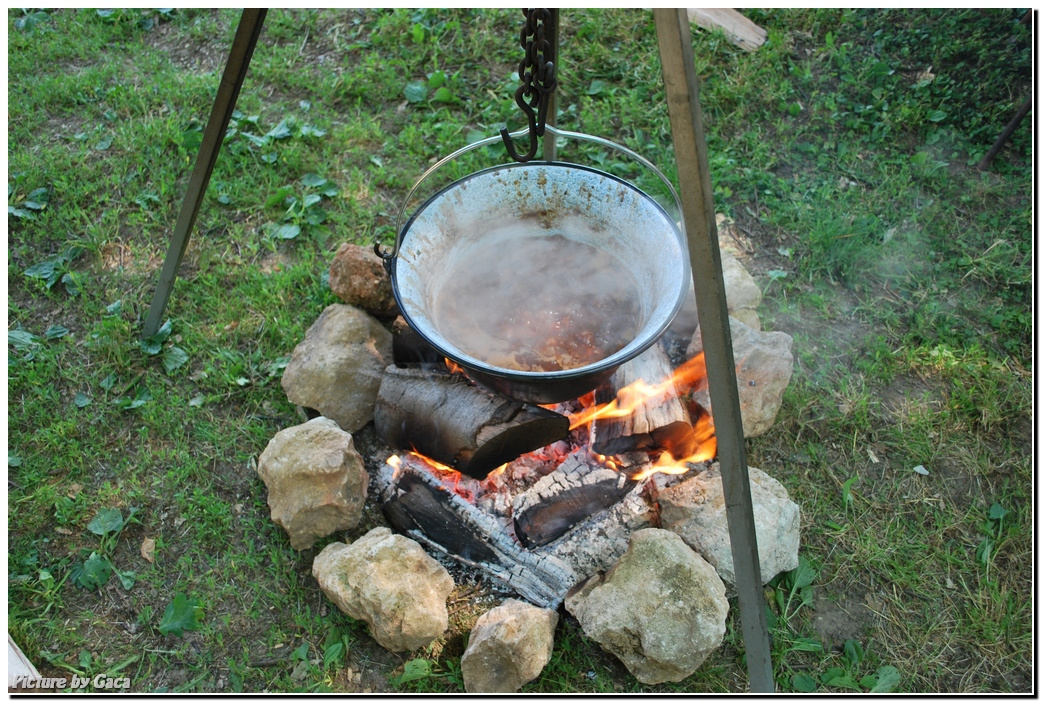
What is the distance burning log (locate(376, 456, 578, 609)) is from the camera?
221cm

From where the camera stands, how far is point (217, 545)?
236 cm

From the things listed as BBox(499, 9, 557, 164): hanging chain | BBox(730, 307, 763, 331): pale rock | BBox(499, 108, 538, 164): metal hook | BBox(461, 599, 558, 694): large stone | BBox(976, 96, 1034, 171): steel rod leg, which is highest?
BBox(499, 9, 557, 164): hanging chain

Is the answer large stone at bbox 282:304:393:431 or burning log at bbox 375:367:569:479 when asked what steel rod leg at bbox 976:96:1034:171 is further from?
large stone at bbox 282:304:393:431

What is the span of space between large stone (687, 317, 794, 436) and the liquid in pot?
0.45 meters

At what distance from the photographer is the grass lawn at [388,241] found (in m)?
2.19

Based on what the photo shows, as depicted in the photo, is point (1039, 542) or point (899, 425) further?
point (899, 425)

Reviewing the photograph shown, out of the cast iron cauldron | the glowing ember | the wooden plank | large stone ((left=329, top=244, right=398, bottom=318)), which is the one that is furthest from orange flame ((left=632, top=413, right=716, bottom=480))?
the wooden plank

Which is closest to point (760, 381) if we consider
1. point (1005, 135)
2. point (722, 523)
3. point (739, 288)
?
point (739, 288)

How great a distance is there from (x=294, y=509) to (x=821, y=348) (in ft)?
6.69

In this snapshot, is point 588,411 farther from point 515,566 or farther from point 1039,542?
point 1039,542

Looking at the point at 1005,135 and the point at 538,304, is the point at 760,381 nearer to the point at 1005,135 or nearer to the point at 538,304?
the point at 538,304

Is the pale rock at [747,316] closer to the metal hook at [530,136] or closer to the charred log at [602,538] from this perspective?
the charred log at [602,538]

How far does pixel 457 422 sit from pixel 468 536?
36 centimetres

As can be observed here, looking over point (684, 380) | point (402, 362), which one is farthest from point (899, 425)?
point (402, 362)
